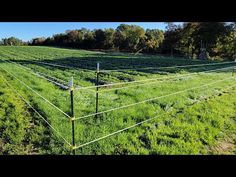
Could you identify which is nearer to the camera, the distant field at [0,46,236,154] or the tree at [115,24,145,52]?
the distant field at [0,46,236,154]

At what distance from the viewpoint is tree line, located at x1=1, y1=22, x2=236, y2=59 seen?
33.8 feet

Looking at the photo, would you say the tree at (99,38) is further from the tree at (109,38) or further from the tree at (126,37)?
the tree at (126,37)

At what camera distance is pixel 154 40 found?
1540 cm

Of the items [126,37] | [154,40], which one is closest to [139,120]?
[126,37]

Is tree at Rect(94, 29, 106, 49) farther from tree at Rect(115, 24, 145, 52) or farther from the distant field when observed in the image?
the distant field

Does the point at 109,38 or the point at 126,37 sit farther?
the point at 126,37

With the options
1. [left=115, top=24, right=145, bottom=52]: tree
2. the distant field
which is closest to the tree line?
[left=115, top=24, right=145, bottom=52]: tree

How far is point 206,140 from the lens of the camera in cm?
546

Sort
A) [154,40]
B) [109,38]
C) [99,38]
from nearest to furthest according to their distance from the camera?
[109,38] < [99,38] < [154,40]

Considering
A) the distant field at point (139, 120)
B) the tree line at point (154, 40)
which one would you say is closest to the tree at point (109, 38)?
the tree line at point (154, 40)

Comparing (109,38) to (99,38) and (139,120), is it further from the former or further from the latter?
(139,120)
